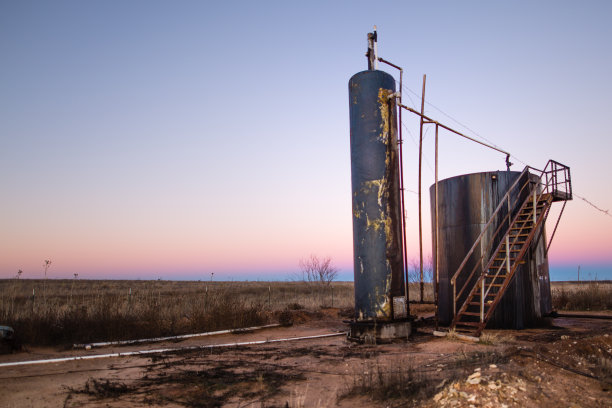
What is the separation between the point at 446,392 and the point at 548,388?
1371 millimetres

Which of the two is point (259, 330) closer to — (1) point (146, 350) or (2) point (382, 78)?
(1) point (146, 350)

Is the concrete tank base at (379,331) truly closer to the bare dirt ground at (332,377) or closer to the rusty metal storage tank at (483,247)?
the bare dirt ground at (332,377)

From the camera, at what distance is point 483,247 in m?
13.3

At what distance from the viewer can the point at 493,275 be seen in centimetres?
1272

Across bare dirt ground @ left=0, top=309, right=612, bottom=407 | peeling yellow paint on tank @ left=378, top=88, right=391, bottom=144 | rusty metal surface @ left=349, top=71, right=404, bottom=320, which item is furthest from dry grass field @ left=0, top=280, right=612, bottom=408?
peeling yellow paint on tank @ left=378, top=88, right=391, bottom=144

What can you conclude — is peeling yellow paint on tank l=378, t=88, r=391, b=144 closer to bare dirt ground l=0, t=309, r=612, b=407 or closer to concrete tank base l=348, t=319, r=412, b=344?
concrete tank base l=348, t=319, r=412, b=344

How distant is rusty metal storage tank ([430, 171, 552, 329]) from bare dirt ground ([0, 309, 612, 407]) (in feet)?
9.76

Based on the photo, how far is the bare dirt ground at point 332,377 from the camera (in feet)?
18.1

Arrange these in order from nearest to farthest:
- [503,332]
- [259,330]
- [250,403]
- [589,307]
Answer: [250,403] < [503,332] < [259,330] < [589,307]

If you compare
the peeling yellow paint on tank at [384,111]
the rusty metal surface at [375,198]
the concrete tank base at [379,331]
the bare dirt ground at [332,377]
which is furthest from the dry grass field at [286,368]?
the peeling yellow paint on tank at [384,111]

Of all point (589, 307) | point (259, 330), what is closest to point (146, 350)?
point (259, 330)

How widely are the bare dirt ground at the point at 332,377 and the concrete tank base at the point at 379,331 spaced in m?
0.38

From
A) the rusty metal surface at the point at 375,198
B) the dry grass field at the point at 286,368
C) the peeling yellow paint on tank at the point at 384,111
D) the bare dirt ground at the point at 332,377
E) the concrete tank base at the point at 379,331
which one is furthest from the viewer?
the peeling yellow paint on tank at the point at 384,111

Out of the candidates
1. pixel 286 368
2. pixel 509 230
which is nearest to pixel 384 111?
pixel 509 230
